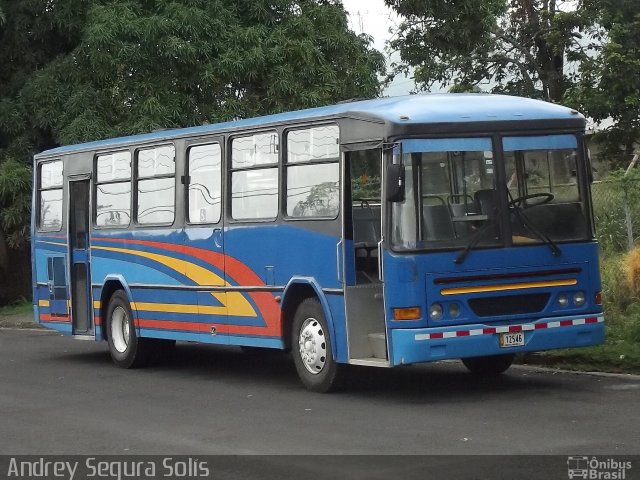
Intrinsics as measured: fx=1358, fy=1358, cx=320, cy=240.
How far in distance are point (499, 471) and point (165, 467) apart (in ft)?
7.81

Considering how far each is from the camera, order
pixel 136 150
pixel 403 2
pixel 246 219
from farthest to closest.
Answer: pixel 403 2
pixel 136 150
pixel 246 219

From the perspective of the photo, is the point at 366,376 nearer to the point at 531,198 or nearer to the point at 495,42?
the point at 531,198

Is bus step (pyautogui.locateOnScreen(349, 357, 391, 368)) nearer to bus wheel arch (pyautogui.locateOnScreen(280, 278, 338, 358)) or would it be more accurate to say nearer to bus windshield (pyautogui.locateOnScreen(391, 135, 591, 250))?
bus wheel arch (pyautogui.locateOnScreen(280, 278, 338, 358))

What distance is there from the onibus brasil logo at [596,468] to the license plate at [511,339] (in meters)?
3.53

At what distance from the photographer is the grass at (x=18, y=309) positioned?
2920 cm

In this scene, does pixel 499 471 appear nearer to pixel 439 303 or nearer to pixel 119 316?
pixel 439 303

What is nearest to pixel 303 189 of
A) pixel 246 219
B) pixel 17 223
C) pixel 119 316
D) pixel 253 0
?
pixel 246 219

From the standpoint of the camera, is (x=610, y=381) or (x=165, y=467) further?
(x=610, y=381)

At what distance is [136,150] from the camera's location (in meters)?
17.5

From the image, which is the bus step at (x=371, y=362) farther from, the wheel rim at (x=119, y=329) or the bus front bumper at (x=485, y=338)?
the wheel rim at (x=119, y=329)

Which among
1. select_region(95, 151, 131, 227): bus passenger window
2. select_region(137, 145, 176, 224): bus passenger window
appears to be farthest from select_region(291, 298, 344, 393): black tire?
select_region(95, 151, 131, 227): bus passenger window

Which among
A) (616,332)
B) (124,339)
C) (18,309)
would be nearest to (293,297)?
(616,332)

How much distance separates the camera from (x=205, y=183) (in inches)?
624

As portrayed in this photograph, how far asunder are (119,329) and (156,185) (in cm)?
211
